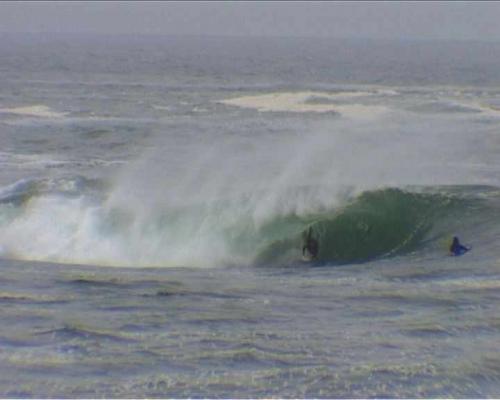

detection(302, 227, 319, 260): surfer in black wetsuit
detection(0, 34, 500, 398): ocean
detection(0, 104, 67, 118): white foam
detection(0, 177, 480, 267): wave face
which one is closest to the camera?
detection(0, 34, 500, 398): ocean

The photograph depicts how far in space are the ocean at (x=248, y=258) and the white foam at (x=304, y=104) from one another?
12.3ft

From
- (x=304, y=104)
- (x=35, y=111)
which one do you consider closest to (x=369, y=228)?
(x=35, y=111)

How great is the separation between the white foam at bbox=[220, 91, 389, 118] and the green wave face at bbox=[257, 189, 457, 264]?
86.2ft

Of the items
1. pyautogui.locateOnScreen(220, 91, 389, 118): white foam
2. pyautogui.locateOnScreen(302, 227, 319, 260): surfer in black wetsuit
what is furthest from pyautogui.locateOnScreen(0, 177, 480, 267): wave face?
pyautogui.locateOnScreen(220, 91, 389, 118): white foam

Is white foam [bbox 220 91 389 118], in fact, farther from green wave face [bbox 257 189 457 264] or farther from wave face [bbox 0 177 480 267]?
wave face [bbox 0 177 480 267]

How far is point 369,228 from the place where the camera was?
22.9m

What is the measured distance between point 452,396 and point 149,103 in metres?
49.6

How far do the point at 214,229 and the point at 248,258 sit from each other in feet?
6.67

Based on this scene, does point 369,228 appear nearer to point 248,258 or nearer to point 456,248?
point 248,258

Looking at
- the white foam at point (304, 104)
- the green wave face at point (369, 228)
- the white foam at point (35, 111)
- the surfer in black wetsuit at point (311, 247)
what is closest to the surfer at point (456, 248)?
the green wave face at point (369, 228)

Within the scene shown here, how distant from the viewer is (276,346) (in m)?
12.5

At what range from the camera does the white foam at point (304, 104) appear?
5416 centimetres

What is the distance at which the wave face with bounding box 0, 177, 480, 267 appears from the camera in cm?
2122

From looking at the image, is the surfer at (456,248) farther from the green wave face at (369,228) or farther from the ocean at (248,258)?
the green wave face at (369,228)
